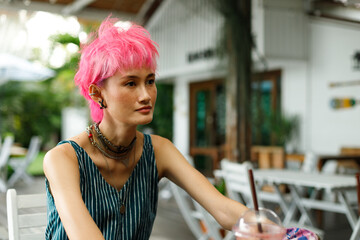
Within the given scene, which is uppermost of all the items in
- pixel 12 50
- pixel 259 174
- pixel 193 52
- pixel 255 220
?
pixel 12 50

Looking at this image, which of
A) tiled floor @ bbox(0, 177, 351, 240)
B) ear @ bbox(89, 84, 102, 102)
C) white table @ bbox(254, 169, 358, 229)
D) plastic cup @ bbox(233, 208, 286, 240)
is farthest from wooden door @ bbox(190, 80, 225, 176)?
plastic cup @ bbox(233, 208, 286, 240)

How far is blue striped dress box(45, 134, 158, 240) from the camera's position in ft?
4.31

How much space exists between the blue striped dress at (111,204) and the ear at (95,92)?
159 millimetres

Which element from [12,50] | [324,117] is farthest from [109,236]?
[12,50]

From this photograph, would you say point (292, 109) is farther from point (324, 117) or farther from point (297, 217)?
point (297, 217)

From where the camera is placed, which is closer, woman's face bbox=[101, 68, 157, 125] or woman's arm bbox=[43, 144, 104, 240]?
woman's arm bbox=[43, 144, 104, 240]

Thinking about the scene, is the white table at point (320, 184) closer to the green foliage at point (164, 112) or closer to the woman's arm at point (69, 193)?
the woman's arm at point (69, 193)

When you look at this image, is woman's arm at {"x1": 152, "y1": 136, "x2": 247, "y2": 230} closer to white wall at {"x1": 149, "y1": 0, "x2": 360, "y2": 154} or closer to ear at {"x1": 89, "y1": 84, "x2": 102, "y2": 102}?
ear at {"x1": 89, "y1": 84, "x2": 102, "y2": 102}

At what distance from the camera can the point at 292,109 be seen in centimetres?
860

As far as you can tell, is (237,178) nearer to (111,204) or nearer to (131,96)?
(111,204)

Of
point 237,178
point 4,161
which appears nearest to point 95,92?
point 237,178

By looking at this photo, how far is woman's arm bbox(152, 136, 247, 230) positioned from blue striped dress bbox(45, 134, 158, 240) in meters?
0.08

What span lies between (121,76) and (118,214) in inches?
17.6

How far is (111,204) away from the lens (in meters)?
1.34
